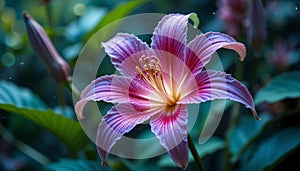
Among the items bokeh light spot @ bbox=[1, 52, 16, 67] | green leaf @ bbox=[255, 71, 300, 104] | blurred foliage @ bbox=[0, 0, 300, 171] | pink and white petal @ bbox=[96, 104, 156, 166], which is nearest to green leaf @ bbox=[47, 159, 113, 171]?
blurred foliage @ bbox=[0, 0, 300, 171]

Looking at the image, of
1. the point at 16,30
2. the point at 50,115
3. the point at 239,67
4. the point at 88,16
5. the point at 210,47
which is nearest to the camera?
the point at 210,47

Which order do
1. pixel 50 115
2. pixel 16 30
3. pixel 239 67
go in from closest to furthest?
pixel 50 115 → pixel 239 67 → pixel 16 30

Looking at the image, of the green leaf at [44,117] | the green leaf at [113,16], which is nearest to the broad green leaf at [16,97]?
the green leaf at [44,117]

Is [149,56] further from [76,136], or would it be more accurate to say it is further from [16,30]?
[16,30]

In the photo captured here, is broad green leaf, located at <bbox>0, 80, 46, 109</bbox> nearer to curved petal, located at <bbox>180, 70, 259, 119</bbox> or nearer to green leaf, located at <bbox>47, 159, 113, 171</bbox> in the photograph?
green leaf, located at <bbox>47, 159, 113, 171</bbox>

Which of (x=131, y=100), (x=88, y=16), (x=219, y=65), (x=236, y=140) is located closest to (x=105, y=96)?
(x=131, y=100)

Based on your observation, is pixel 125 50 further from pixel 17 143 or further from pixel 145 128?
pixel 17 143
